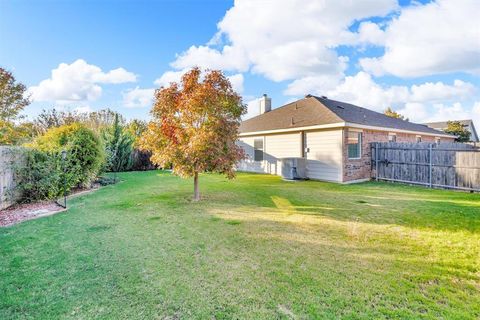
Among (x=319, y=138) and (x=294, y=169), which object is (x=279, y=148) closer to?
(x=294, y=169)

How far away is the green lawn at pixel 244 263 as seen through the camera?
2.51 meters

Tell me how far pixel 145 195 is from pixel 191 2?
819 cm

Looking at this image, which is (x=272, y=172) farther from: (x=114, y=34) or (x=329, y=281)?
(x=329, y=281)

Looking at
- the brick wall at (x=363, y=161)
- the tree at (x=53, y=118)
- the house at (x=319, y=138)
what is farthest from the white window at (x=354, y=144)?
the tree at (x=53, y=118)

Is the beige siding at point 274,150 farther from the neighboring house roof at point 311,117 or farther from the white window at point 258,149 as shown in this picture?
the neighboring house roof at point 311,117

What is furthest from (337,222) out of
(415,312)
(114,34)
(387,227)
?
(114,34)

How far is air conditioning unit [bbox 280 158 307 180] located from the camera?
12344mm

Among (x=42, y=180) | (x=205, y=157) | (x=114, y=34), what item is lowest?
(x=42, y=180)

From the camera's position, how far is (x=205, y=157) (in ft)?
22.6

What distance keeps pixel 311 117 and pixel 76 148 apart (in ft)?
35.0

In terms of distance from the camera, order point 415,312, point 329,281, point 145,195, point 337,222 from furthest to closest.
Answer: point 145,195 < point 337,222 < point 329,281 < point 415,312

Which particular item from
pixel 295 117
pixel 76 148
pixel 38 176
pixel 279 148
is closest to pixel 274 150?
pixel 279 148

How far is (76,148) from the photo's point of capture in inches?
365

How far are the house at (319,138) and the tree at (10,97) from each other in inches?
661
